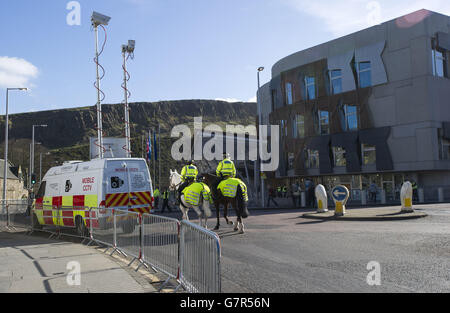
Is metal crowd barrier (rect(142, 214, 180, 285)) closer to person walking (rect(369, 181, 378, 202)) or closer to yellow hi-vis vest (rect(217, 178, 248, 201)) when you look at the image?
yellow hi-vis vest (rect(217, 178, 248, 201))

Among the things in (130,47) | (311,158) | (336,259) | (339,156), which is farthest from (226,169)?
(311,158)

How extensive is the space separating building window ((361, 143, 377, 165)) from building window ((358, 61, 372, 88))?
5.49 metres

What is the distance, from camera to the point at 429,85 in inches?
1321

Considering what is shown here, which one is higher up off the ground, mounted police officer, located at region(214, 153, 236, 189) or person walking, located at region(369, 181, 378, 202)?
mounted police officer, located at region(214, 153, 236, 189)

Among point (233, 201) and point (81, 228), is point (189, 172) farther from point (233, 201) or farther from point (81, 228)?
point (81, 228)

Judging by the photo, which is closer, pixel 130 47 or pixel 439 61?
pixel 130 47

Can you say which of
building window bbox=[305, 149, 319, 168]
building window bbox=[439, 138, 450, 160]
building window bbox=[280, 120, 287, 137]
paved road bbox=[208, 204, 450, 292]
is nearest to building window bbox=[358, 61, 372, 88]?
building window bbox=[439, 138, 450, 160]

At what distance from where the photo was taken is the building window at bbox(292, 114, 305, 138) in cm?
4369

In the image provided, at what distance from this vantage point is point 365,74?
3797 cm

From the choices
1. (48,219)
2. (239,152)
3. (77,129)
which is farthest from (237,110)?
(48,219)

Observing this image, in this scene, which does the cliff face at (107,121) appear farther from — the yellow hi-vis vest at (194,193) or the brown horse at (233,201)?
the yellow hi-vis vest at (194,193)

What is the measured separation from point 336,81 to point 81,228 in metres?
33.3

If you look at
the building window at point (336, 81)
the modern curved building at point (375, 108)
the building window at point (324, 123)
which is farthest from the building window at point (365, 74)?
the building window at point (324, 123)

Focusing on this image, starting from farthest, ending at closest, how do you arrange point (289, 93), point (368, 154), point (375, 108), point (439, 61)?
point (289, 93) < point (368, 154) < point (375, 108) < point (439, 61)
